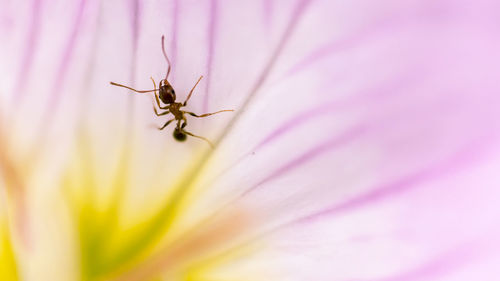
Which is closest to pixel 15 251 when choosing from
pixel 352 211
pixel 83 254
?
pixel 83 254

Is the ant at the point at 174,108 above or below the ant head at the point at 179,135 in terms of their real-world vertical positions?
above

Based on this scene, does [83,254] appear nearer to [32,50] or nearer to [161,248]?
[161,248]

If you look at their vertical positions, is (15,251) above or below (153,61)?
below

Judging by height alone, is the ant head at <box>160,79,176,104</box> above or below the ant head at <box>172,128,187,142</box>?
above

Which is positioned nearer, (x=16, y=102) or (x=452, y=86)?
(x=452, y=86)

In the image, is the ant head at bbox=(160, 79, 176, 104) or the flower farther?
the ant head at bbox=(160, 79, 176, 104)
